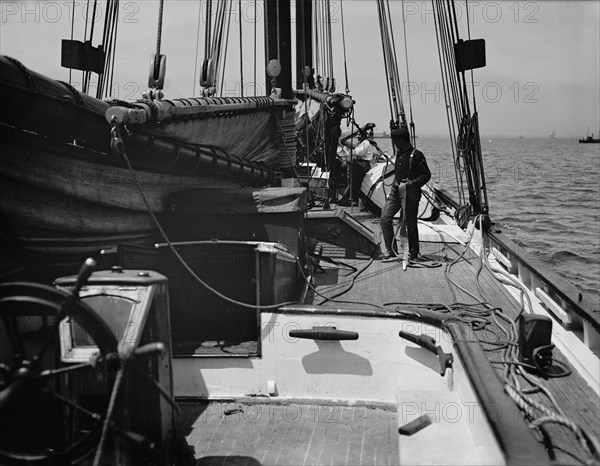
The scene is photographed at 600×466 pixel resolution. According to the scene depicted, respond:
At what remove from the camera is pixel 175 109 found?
4637 mm

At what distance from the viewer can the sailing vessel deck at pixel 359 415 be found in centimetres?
371

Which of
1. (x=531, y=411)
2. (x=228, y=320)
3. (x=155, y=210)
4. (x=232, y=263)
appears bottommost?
(x=531, y=411)

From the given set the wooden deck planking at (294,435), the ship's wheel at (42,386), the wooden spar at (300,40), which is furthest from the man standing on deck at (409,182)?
the wooden spar at (300,40)

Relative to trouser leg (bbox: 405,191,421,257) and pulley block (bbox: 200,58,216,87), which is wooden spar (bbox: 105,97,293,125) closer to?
pulley block (bbox: 200,58,216,87)

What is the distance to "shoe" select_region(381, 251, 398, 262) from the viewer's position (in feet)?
24.6

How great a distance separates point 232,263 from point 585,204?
1045 inches

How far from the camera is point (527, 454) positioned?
8.78 feet

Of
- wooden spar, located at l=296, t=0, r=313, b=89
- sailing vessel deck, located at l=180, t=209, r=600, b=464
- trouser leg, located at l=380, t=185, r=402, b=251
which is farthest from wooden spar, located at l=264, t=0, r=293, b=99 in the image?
wooden spar, located at l=296, t=0, r=313, b=89

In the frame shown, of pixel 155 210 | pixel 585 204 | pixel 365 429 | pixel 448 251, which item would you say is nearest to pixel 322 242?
pixel 448 251

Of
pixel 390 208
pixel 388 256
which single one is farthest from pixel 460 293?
pixel 390 208

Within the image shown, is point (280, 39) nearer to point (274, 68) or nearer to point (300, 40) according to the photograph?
point (274, 68)

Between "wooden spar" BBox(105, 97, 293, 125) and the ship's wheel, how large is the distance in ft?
4.53

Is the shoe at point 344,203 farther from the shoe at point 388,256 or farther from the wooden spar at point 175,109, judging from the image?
the wooden spar at point 175,109

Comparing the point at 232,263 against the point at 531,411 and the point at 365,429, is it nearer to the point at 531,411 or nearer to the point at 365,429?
the point at 365,429
